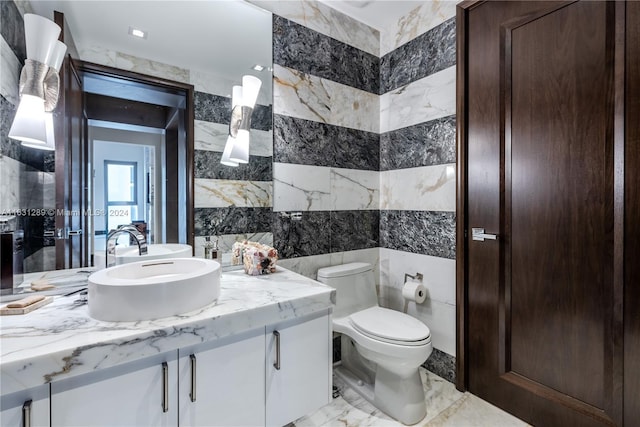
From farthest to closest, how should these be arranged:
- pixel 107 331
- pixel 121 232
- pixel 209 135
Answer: pixel 209 135, pixel 121 232, pixel 107 331

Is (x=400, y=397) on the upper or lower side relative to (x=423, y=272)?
lower

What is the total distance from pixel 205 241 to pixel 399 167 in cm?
139

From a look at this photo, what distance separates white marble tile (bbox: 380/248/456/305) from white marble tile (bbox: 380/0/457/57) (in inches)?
59.1

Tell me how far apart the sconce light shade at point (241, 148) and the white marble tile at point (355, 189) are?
620mm

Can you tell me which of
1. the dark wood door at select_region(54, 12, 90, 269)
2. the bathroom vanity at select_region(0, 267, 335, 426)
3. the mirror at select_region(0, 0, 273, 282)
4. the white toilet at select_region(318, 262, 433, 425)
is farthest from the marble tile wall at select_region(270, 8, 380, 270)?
the dark wood door at select_region(54, 12, 90, 269)

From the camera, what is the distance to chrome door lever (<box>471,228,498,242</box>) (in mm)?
1631

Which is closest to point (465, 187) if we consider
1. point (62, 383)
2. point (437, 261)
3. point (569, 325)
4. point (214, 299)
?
point (437, 261)

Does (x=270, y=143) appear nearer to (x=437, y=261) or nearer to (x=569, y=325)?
(x=437, y=261)

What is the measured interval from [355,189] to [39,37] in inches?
68.7

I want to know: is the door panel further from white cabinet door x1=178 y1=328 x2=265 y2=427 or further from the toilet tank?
white cabinet door x1=178 y1=328 x2=265 y2=427

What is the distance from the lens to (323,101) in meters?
2.01

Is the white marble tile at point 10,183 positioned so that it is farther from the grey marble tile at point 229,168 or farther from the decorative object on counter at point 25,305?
the grey marble tile at point 229,168

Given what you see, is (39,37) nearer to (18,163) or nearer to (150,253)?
(18,163)


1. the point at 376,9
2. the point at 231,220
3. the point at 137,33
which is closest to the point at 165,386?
the point at 231,220
